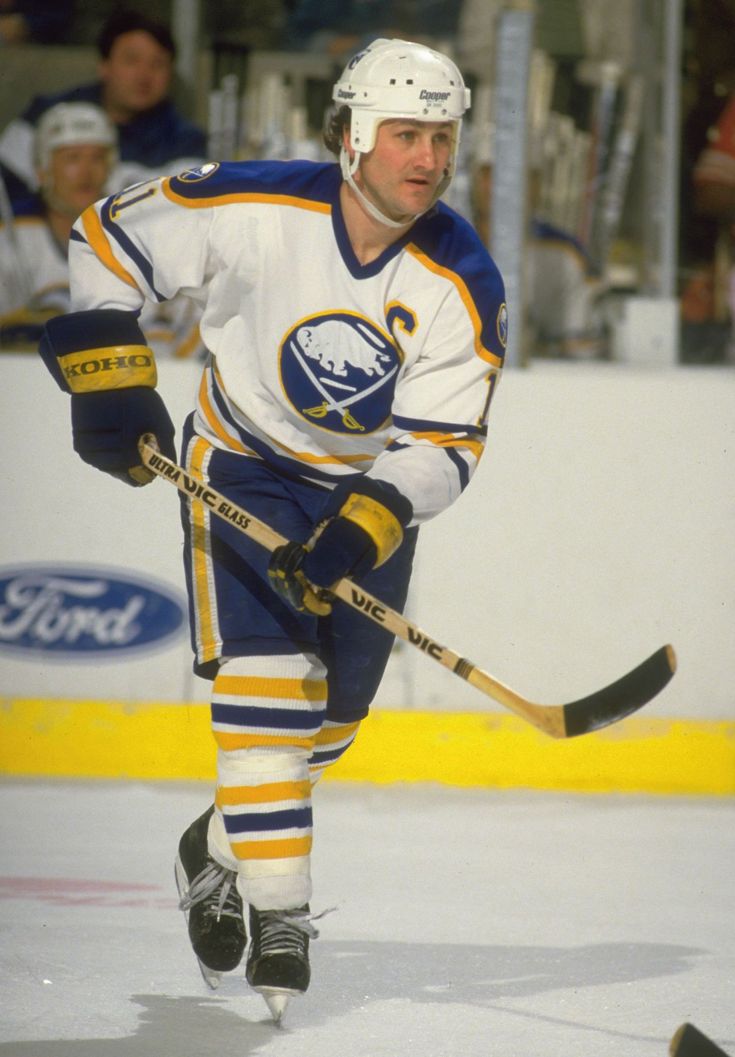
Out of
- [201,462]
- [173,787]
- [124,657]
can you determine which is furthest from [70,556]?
[201,462]

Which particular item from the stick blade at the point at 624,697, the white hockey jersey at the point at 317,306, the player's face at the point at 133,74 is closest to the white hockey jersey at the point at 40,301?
the player's face at the point at 133,74

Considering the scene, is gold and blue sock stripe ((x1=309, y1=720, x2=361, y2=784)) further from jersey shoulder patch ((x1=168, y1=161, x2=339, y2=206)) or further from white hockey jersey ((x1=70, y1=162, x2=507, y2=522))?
jersey shoulder patch ((x1=168, y1=161, x2=339, y2=206))

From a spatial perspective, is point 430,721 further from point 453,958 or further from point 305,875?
point 305,875

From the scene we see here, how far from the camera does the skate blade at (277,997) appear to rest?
7.48 feet

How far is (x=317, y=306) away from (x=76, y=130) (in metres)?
2.12

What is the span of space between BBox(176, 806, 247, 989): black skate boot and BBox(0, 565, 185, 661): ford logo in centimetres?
135

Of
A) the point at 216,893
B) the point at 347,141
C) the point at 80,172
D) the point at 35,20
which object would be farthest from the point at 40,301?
the point at 216,893

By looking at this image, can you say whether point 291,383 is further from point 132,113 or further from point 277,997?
point 132,113

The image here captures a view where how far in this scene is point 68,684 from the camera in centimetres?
390

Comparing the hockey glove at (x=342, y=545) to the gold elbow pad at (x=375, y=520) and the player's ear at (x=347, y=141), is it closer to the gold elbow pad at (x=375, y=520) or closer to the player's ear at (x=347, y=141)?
the gold elbow pad at (x=375, y=520)

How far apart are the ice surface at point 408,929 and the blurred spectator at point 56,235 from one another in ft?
3.23

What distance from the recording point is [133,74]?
4336 mm

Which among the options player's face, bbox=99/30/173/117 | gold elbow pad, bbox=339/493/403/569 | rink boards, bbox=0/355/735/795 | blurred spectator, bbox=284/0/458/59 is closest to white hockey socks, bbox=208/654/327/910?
gold elbow pad, bbox=339/493/403/569

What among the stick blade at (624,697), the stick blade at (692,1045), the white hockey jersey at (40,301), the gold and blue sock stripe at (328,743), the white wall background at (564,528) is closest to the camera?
the stick blade at (692,1045)
